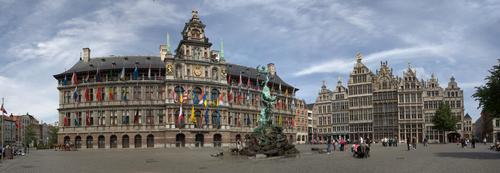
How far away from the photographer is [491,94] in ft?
119

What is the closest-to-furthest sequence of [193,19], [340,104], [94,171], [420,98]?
[94,171], [193,19], [420,98], [340,104]

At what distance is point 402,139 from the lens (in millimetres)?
106750

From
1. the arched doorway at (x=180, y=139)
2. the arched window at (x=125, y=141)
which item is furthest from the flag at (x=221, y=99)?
the arched window at (x=125, y=141)

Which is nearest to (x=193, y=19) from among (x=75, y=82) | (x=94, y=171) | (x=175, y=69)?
(x=175, y=69)

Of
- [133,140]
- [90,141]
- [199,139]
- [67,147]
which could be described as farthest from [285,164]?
[90,141]

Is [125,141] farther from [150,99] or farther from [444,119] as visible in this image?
[444,119]

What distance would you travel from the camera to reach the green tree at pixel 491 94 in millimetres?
35812

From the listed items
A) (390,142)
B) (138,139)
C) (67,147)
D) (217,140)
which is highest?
(390,142)

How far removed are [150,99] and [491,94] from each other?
2290 inches

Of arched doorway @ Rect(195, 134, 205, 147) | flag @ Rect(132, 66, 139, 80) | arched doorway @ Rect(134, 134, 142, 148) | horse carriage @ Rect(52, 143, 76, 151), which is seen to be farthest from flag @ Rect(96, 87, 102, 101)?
arched doorway @ Rect(195, 134, 205, 147)

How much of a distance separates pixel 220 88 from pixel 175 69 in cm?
948

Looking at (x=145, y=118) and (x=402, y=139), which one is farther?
(x=402, y=139)

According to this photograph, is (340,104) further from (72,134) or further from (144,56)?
(72,134)

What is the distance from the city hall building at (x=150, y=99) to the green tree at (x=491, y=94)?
50.9m
